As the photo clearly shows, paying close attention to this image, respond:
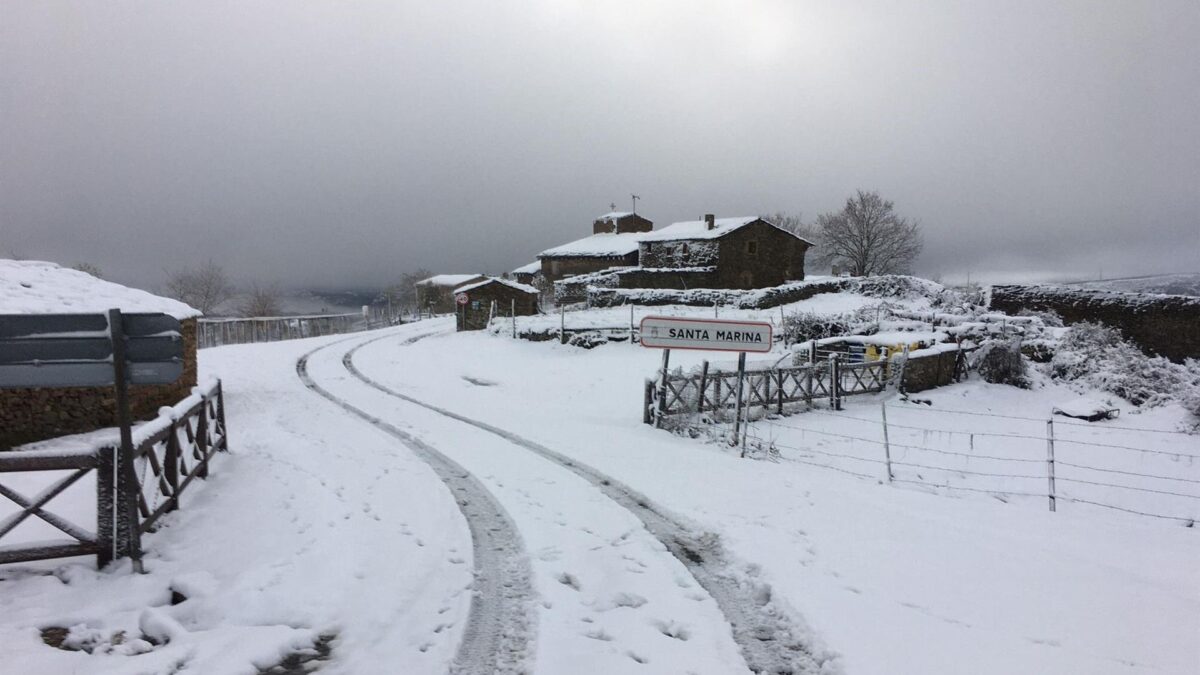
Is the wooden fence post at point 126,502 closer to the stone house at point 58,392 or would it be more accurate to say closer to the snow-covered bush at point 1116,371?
the stone house at point 58,392

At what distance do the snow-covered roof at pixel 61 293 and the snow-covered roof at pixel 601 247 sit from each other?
38.3m

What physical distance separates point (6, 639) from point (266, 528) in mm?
2257

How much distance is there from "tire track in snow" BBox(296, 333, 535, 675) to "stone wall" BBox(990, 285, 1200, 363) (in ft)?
117

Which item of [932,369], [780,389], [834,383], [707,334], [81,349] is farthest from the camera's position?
[932,369]

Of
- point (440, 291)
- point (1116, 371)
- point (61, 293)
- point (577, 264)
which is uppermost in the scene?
point (577, 264)

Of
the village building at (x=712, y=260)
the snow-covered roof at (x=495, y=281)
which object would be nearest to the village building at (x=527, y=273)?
the village building at (x=712, y=260)

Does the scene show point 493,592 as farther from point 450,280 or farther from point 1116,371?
point 450,280

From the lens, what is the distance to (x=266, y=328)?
116ft

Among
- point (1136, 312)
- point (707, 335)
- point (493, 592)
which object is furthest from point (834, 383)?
point (1136, 312)

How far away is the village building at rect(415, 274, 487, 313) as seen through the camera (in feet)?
217

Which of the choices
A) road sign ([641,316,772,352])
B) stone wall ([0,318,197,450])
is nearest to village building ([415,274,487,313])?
stone wall ([0,318,197,450])

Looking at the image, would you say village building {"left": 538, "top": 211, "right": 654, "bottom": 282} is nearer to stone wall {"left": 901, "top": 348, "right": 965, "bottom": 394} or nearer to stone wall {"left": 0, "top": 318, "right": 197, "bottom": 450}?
stone wall {"left": 901, "top": 348, "right": 965, "bottom": 394}

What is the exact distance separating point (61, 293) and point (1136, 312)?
4364 centimetres

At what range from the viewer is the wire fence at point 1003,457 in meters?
9.24
